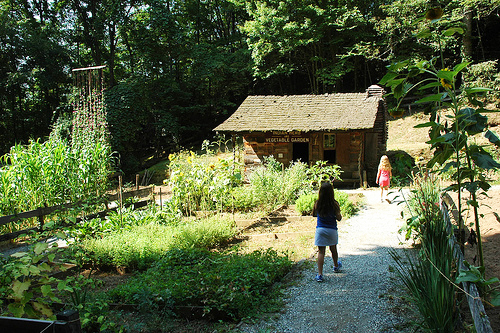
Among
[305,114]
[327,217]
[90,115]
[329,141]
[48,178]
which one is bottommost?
[327,217]

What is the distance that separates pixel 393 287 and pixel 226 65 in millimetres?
23400

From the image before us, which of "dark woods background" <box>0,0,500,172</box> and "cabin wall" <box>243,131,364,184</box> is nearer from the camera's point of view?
"cabin wall" <box>243,131,364,184</box>

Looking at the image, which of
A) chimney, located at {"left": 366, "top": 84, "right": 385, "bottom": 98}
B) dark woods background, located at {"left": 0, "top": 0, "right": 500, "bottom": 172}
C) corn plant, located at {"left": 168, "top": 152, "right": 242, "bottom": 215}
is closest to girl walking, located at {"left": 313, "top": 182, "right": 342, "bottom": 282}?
corn plant, located at {"left": 168, "top": 152, "right": 242, "bottom": 215}

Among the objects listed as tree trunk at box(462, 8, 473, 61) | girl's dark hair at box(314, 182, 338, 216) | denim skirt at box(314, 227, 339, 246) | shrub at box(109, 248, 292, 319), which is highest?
tree trunk at box(462, 8, 473, 61)

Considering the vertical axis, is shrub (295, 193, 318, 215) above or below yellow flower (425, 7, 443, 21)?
below

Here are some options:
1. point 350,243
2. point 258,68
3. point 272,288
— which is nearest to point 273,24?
point 258,68

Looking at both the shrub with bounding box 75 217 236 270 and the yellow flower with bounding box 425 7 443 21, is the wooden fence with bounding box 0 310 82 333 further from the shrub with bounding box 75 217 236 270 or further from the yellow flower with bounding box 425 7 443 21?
the shrub with bounding box 75 217 236 270

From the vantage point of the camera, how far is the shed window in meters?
16.2

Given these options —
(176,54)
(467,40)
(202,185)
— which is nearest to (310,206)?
(202,185)

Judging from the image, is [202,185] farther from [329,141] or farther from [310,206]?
[329,141]

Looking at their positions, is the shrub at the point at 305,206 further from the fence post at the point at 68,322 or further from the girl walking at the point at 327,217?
the fence post at the point at 68,322

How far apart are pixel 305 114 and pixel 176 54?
538 inches

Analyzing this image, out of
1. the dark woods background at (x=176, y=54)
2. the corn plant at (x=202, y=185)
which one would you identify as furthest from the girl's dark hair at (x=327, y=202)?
the dark woods background at (x=176, y=54)

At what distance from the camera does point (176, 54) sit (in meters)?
26.0
